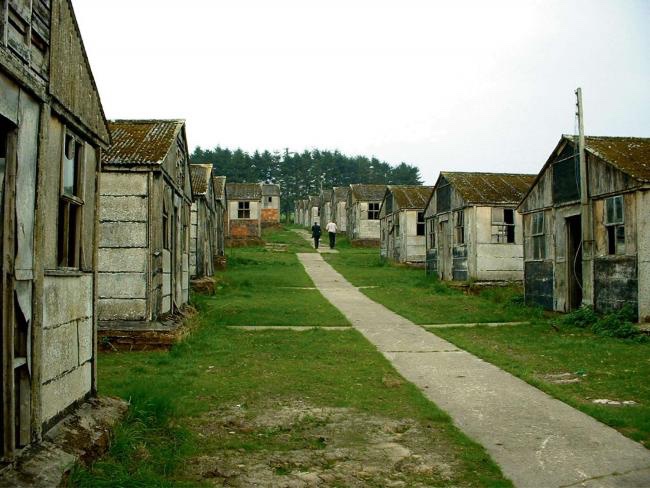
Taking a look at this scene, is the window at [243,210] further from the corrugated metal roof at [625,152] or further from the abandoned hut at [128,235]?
the abandoned hut at [128,235]

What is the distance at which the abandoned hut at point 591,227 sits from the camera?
1419cm

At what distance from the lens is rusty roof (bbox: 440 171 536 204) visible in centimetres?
2497

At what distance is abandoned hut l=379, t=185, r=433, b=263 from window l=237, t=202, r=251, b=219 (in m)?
15.7

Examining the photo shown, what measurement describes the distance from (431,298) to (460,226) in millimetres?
5569

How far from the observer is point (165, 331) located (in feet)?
40.1

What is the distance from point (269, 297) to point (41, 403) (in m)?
15.8

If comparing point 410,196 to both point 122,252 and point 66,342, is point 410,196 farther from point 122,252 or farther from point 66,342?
point 66,342

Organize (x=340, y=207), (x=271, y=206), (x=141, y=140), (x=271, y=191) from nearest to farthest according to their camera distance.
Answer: (x=141, y=140) < (x=340, y=207) < (x=271, y=206) < (x=271, y=191)

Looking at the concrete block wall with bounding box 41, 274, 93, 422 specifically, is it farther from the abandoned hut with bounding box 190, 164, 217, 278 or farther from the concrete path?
the abandoned hut with bounding box 190, 164, 217, 278

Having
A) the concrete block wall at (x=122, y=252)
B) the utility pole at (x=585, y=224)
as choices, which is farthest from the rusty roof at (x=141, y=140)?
the utility pole at (x=585, y=224)

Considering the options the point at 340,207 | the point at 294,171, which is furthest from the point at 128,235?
the point at 294,171

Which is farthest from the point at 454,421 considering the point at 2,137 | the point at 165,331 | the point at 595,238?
the point at 595,238

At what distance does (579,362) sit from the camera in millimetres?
10977

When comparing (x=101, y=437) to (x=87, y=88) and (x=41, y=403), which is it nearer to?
(x=41, y=403)
